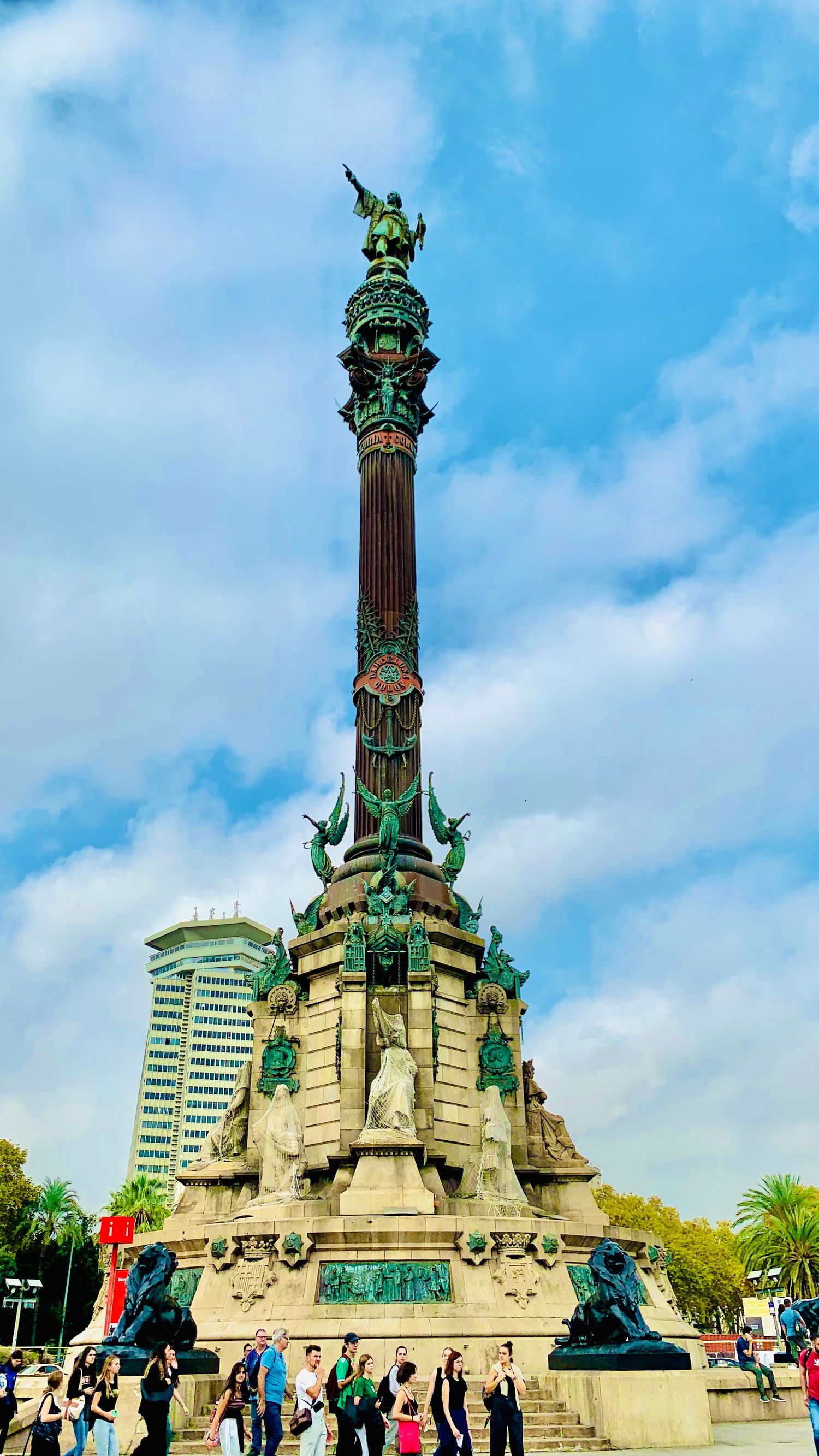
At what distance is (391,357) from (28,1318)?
61.4 meters

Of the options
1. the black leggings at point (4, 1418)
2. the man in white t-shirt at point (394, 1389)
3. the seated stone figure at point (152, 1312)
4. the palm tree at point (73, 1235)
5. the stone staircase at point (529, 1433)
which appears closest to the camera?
the man in white t-shirt at point (394, 1389)

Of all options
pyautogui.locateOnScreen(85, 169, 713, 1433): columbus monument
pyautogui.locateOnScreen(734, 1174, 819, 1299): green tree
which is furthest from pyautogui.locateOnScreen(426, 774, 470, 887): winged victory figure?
pyautogui.locateOnScreen(734, 1174, 819, 1299): green tree

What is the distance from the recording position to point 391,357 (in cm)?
4125

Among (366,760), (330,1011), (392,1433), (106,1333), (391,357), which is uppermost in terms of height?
(391,357)

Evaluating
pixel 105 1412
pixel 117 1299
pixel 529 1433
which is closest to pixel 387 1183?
pixel 117 1299

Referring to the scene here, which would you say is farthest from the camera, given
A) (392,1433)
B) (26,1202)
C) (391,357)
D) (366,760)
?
(26,1202)

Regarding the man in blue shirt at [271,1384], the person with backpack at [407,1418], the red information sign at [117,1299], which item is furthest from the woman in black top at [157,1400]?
the red information sign at [117,1299]

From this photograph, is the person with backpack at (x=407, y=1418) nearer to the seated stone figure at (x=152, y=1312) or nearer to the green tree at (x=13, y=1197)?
the seated stone figure at (x=152, y=1312)

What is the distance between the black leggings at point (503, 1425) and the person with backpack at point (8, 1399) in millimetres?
6969

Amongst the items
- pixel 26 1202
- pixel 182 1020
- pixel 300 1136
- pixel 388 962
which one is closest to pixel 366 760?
pixel 388 962

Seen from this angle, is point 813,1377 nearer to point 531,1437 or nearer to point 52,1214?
point 531,1437

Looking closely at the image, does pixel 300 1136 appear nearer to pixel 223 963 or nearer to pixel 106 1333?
pixel 106 1333

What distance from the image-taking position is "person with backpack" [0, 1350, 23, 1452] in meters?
16.2

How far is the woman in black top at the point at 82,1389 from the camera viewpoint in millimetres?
13977
